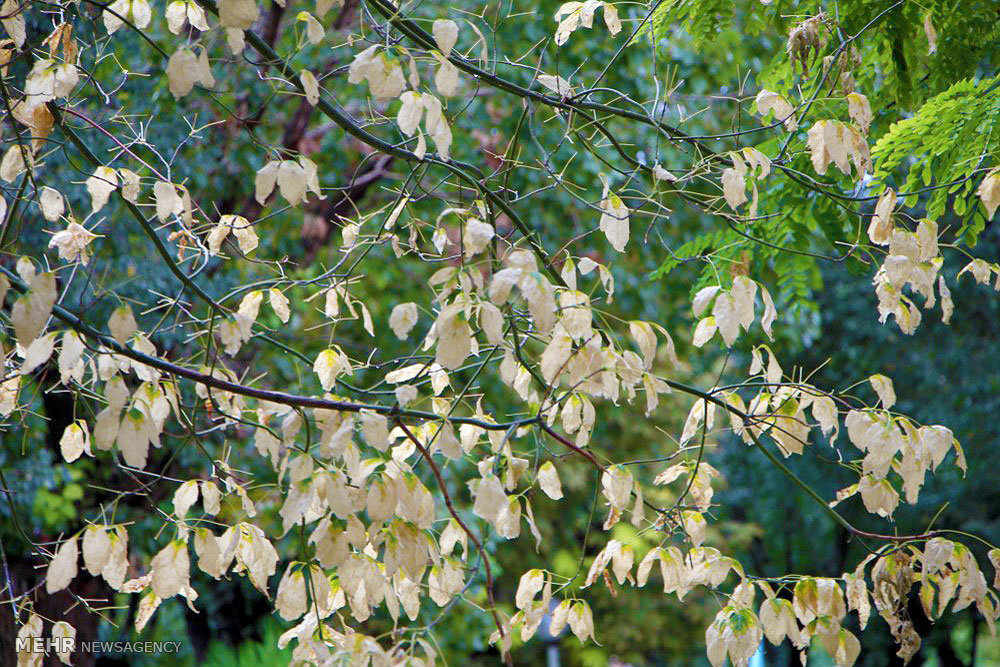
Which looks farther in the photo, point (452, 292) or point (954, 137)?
point (954, 137)

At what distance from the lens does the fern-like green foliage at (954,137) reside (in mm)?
2377

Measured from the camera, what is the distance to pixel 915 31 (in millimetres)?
2670

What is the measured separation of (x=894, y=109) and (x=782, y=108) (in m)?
1.11

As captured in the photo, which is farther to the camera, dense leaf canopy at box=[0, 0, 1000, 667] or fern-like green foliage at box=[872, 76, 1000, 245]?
fern-like green foliage at box=[872, 76, 1000, 245]

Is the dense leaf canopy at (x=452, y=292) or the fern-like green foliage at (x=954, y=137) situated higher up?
the fern-like green foliage at (x=954, y=137)

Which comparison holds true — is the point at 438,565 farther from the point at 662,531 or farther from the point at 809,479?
the point at 809,479

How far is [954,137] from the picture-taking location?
7.98ft

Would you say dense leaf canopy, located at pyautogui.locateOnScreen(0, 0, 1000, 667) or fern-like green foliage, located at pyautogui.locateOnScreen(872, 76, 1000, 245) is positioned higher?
fern-like green foliage, located at pyautogui.locateOnScreen(872, 76, 1000, 245)

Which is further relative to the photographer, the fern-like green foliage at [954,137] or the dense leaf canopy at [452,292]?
the fern-like green foliage at [954,137]

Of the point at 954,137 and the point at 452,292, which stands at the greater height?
the point at 954,137

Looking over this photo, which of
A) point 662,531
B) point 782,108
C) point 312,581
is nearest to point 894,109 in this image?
point 782,108

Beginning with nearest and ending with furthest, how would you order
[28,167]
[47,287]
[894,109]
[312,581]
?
[47,287] → [28,167] → [312,581] → [894,109]

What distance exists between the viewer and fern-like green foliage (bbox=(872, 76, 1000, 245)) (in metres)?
2.38

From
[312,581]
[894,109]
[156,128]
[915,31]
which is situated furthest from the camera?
[156,128]
